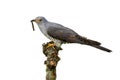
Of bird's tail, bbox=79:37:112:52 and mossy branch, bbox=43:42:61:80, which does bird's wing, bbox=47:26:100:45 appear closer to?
bird's tail, bbox=79:37:112:52

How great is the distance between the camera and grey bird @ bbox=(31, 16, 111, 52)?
8.78m

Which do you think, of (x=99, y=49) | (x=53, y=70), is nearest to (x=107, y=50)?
(x=99, y=49)

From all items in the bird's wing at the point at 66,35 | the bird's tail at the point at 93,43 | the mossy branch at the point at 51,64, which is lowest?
the mossy branch at the point at 51,64

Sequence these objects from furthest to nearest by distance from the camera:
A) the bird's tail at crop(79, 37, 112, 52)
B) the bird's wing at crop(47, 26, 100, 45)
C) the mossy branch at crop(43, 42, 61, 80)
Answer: the bird's wing at crop(47, 26, 100, 45)
the bird's tail at crop(79, 37, 112, 52)
the mossy branch at crop(43, 42, 61, 80)

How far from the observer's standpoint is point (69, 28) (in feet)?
29.0

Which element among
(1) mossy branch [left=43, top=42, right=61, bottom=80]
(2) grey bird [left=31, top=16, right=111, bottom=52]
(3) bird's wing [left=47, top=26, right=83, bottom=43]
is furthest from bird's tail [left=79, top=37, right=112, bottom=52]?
(1) mossy branch [left=43, top=42, right=61, bottom=80]

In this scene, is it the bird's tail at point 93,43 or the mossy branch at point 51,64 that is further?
the bird's tail at point 93,43

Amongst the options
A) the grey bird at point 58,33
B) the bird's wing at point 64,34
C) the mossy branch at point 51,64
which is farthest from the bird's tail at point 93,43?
the mossy branch at point 51,64

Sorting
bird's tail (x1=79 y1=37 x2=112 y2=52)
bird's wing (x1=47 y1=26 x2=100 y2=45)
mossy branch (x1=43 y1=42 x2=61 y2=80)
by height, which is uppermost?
bird's wing (x1=47 y1=26 x2=100 y2=45)

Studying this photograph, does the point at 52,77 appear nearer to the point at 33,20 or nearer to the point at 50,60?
the point at 50,60

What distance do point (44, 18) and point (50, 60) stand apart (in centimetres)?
71

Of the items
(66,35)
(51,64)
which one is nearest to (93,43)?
(66,35)

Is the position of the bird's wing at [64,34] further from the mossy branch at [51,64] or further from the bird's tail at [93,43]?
the mossy branch at [51,64]

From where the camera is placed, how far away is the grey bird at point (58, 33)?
878 cm
